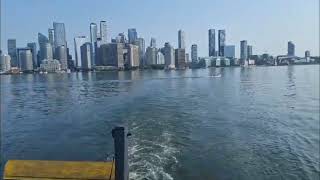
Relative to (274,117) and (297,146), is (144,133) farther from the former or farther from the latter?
(274,117)

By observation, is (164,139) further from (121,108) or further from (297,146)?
(121,108)

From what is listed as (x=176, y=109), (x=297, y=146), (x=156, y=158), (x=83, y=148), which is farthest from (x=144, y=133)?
(x=176, y=109)

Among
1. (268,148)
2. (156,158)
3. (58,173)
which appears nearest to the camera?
(58,173)

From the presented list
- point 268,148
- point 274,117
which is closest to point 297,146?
point 268,148

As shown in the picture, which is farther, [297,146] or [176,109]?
[176,109]

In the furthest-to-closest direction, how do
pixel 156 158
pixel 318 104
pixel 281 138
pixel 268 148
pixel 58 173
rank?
1. pixel 318 104
2. pixel 281 138
3. pixel 268 148
4. pixel 156 158
5. pixel 58 173

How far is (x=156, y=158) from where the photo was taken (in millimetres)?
18516

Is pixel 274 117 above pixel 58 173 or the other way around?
the other way around

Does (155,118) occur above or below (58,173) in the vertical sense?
below

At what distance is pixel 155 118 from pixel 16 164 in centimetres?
2050

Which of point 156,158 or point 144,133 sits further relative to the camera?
point 144,133

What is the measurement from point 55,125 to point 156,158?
12.9m

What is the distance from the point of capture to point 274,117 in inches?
1232

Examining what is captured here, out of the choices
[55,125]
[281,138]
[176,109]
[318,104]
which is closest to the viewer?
[281,138]
